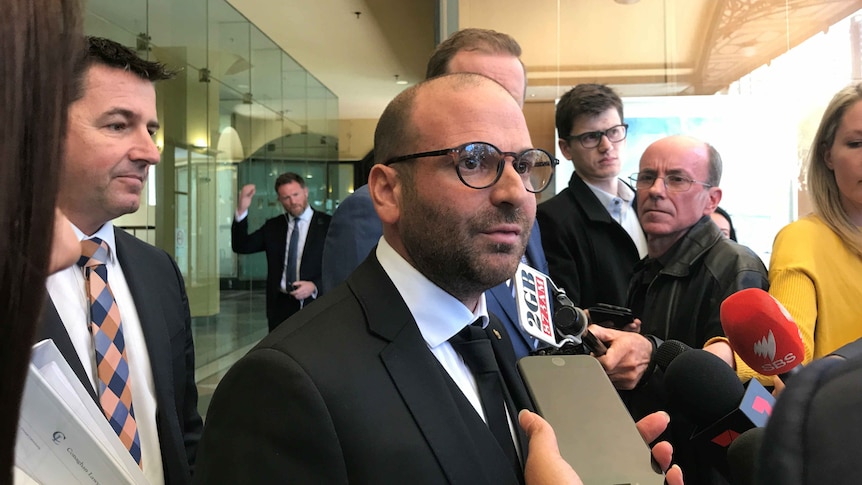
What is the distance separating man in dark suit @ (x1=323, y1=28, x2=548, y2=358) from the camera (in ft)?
5.24

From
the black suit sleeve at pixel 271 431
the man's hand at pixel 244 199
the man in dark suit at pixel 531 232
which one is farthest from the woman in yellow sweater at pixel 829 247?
the man's hand at pixel 244 199

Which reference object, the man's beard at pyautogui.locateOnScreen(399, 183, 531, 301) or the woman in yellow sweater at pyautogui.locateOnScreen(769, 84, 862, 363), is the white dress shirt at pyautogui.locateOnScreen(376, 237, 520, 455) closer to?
the man's beard at pyautogui.locateOnScreen(399, 183, 531, 301)

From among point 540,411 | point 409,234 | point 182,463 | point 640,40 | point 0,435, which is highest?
point 640,40

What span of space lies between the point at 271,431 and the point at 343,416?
97 millimetres

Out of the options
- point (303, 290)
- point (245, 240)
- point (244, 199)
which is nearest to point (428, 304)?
point (303, 290)

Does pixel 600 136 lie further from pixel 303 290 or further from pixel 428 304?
pixel 303 290

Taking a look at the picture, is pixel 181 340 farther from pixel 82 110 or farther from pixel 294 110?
pixel 294 110

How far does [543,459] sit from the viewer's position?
845 mm

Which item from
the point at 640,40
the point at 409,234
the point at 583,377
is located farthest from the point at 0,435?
the point at 640,40

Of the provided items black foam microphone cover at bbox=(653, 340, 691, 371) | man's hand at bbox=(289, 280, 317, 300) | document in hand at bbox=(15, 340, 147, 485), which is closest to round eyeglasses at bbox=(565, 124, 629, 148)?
black foam microphone cover at bbox=(653, 340, 691, 371)

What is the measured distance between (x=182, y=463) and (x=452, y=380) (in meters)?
0.81

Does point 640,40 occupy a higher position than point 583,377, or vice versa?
point 640,40

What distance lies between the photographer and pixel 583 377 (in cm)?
106

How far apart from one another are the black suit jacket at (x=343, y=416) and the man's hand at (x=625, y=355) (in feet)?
1.74
